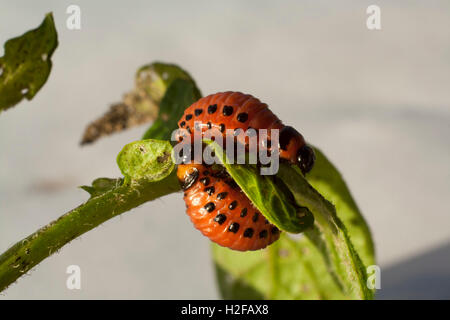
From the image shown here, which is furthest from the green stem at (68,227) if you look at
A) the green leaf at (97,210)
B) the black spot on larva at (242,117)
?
the black spot on larva at (242,117)

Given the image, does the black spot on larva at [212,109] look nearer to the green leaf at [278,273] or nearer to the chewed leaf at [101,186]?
the chewed leaf at [101,186]

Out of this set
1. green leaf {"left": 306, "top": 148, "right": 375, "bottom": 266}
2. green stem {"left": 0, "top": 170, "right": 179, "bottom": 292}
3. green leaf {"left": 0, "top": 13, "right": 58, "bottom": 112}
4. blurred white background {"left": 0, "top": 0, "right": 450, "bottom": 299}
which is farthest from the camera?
blurred white background {"left": 0, "top": 0, "right": 450, "bottom": 299}

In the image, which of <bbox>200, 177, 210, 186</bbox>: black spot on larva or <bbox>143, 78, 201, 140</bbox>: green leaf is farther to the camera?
<bbox>143, 78, 201, 140</bbox>: green leaf

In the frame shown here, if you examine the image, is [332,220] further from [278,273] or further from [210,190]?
[278,273]

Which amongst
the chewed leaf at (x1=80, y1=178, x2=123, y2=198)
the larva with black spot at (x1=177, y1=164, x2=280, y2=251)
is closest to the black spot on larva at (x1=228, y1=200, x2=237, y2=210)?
the larva with black spot at (x1=177, y1=164, x2=280, y2=251)

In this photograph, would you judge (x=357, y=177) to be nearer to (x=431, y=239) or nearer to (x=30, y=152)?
(x=431, y=239)

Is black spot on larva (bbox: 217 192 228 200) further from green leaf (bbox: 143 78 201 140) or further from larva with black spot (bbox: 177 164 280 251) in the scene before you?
green leaf (bbox: 143 78 201 140)

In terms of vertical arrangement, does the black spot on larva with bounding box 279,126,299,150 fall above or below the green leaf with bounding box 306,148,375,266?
above
